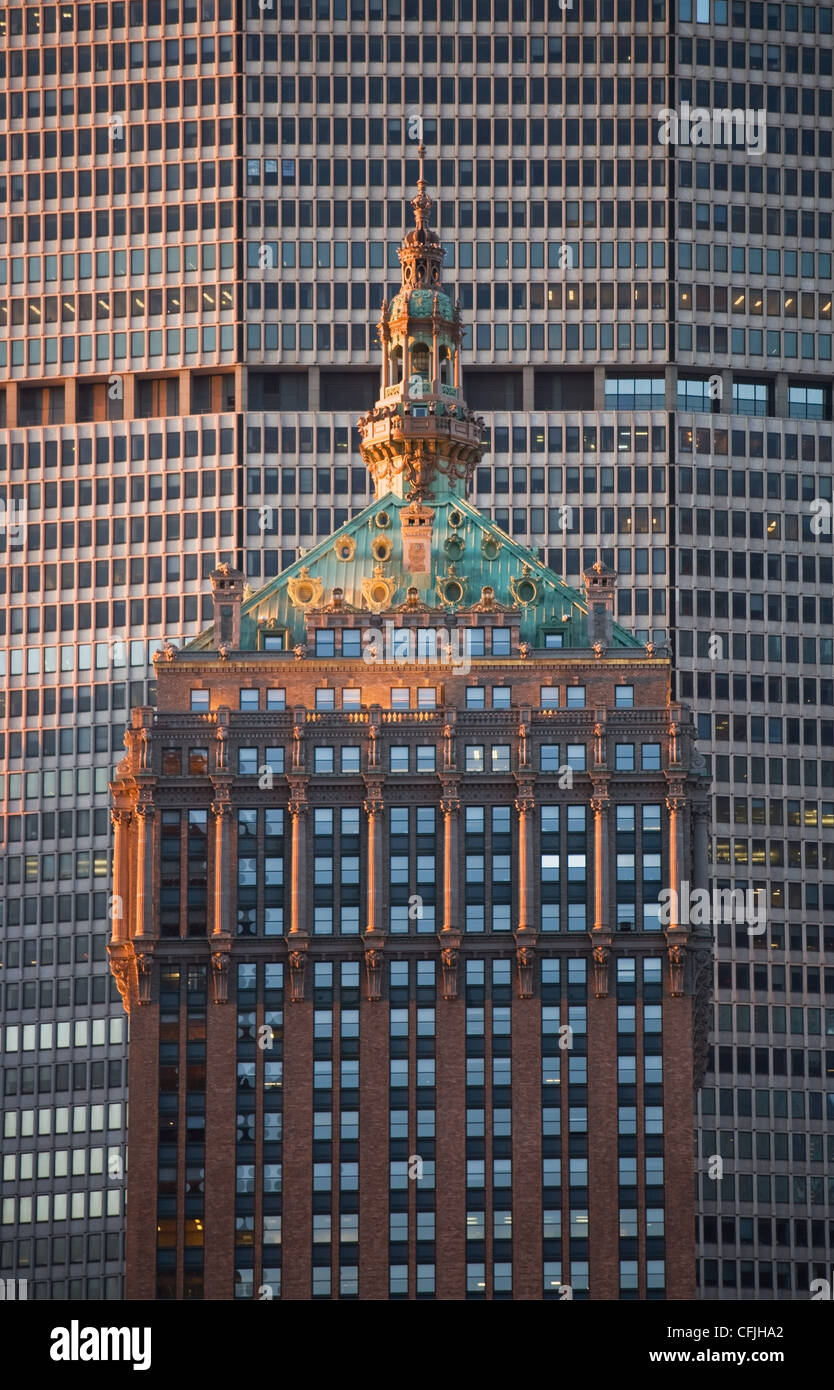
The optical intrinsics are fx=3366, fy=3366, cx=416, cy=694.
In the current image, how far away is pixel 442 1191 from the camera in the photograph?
19800 centimetres

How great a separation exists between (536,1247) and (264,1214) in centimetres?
1613

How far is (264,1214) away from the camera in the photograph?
198 metres
